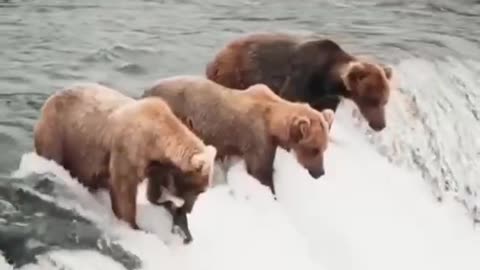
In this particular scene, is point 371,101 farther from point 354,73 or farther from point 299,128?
point 299,128

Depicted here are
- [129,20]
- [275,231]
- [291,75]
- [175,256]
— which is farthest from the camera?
[129,20]

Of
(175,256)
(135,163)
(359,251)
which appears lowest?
(359,251)

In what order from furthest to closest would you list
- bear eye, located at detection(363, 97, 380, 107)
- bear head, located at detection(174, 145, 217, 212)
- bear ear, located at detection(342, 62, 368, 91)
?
bear eye, located at detection(363, 97, 380, 107), bear ear, located at detection(342, 62, 368, 91), bear head, located at detection(174, 145, 217, 212)

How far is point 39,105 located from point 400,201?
2.48 meters

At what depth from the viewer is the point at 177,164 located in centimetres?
581

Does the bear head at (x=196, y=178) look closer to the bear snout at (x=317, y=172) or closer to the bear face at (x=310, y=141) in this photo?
the bear face at (x=310, y=141)

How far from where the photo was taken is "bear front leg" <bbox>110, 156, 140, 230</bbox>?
5.91 m

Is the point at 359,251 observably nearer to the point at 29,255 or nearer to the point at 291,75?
the point at 291,75

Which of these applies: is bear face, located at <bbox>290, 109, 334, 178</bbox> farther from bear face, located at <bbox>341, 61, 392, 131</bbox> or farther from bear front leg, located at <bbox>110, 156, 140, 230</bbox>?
bear front leg, located at <bbox>110, 156, 140, 230</bbox>

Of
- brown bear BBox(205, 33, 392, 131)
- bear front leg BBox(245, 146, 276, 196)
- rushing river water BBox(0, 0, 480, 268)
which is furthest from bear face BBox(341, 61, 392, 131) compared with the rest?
bear front leg BBox(245, 146, 276, 196)

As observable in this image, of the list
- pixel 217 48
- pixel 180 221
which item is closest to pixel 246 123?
pixel 180 221

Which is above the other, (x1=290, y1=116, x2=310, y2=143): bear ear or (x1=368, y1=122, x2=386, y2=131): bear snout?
(x1=290, y1=116, x2=310, y2=143): bear ear

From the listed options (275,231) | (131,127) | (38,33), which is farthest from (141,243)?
(38,33)

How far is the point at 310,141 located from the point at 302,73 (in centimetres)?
118
